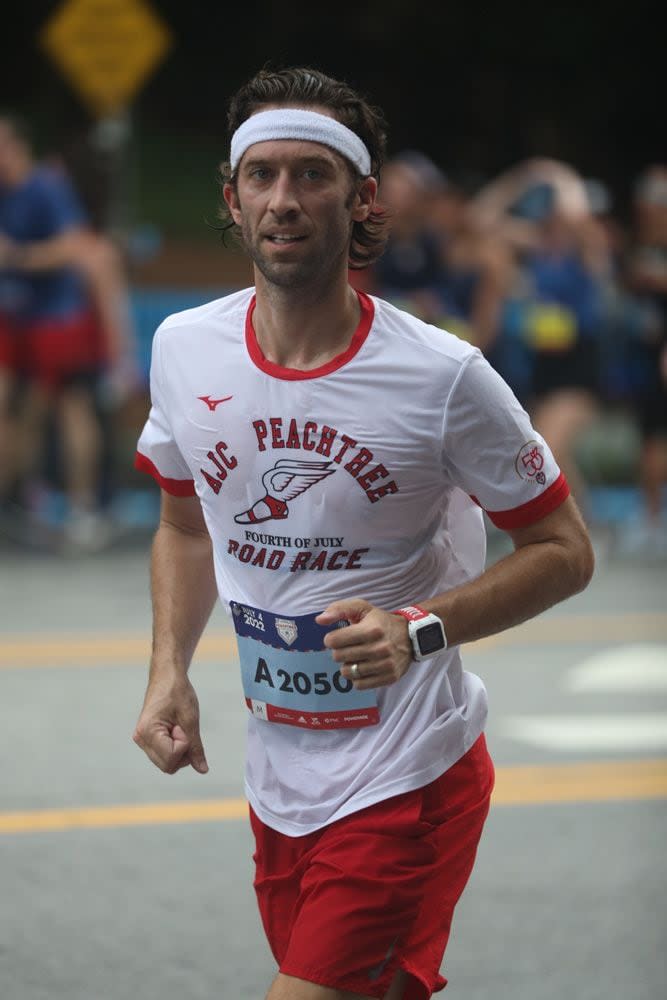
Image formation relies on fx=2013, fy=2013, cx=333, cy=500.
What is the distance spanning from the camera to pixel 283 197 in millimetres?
3428

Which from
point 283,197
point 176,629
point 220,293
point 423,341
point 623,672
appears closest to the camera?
point 283,197

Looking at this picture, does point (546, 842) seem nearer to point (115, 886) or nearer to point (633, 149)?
point (115, 886)

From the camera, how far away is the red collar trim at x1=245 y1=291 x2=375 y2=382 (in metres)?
3.53

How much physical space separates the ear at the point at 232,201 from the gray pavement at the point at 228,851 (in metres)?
2.21

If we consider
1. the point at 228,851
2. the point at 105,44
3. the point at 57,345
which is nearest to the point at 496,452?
the point at 228,851

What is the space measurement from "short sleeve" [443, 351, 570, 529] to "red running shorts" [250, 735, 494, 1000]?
1.71ft

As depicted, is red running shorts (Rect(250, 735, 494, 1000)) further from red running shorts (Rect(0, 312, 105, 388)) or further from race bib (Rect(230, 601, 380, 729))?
red running shorts (Rect(0, 312, 105, 388))

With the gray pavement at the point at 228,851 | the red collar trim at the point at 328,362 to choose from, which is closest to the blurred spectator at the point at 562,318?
the gray pavement at the point at 228,851

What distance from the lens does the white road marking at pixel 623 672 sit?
27.9ft

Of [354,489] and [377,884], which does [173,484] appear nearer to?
[354,489]

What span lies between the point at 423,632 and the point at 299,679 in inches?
15.2

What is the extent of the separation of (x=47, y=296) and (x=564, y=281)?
3220mm

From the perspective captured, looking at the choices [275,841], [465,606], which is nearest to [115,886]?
[275,841]

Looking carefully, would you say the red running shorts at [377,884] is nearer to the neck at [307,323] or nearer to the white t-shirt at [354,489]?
the white t-shirt at [354,489]
